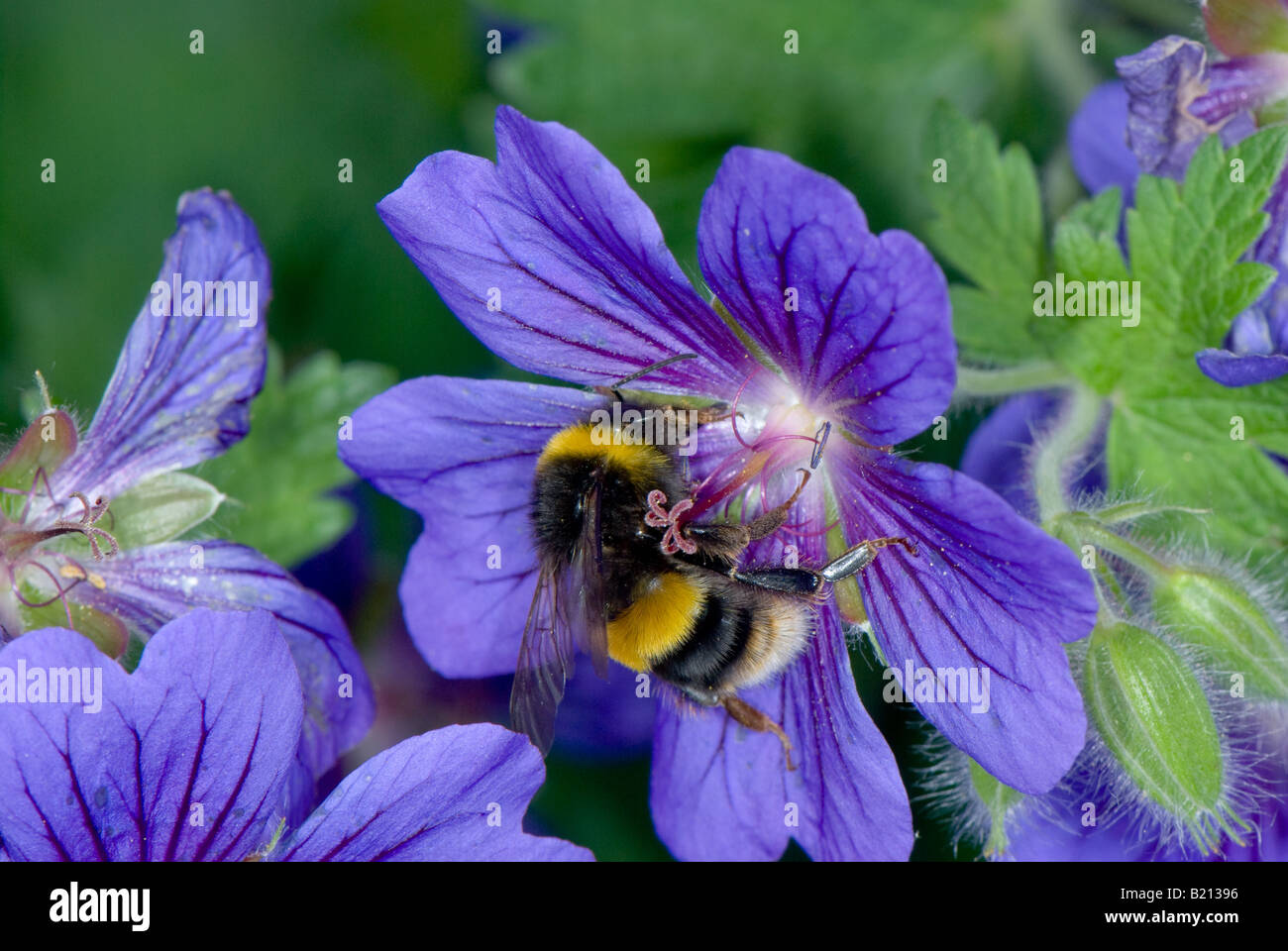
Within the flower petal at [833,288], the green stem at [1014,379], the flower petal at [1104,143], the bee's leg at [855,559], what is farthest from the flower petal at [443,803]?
the flower petal at [1104,143]

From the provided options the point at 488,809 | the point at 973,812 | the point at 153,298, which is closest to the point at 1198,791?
the point at 973,812

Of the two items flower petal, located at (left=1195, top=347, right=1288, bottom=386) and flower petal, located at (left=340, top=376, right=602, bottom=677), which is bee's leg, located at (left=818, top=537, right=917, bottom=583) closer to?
flower petal, located at (left=340, top=376, right=602, bottom=677)

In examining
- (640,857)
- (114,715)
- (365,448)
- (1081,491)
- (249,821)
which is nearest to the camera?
(114,715)

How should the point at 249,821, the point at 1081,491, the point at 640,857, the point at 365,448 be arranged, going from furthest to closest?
1. the point at 640,857
2. the point at 1081,491
3. the point at 365,448
4. the point at 249,821

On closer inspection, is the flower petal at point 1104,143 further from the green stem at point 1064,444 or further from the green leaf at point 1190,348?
the green stem at point 1064,444

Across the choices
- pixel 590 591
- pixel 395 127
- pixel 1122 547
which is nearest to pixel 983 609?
Answer: pixel 1122 547

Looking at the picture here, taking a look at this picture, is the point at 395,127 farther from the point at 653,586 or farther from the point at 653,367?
the point at 653,586
